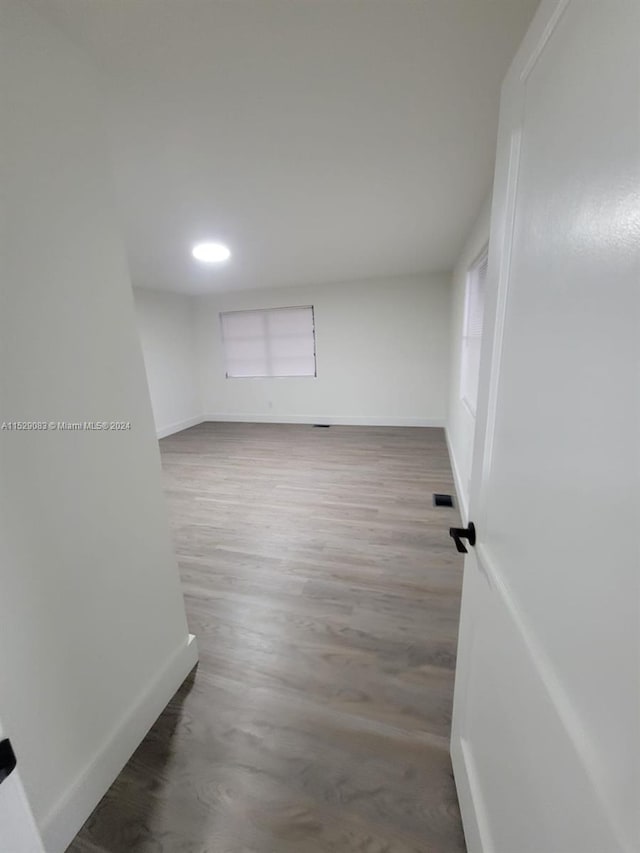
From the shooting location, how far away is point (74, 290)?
1.00 metres

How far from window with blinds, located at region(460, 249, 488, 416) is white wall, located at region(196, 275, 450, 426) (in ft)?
6.17

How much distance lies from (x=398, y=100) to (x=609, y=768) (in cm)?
191

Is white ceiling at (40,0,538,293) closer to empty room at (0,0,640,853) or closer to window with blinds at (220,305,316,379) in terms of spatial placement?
empty room at (0,0,640,853)

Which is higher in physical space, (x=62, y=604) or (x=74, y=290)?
(x=74, y=290)

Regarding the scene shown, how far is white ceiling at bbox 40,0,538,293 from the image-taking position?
94 centimetres

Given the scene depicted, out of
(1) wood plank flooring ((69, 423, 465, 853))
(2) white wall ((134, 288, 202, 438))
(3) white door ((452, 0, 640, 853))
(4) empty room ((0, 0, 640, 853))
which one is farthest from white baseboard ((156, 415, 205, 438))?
(3) white door ((452, 0, 640, 853))

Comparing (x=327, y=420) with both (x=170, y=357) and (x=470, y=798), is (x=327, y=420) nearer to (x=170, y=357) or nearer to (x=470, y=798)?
(x=170, y=357)

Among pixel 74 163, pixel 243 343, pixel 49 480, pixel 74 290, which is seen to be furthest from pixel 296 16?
pixel 243 343

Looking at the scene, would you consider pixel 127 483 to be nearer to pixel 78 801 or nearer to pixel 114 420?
pixel 114 420

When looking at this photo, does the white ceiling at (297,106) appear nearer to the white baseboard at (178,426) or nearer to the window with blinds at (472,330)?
the window with blinds at (472,330)

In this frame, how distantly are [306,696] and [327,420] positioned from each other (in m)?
4.64

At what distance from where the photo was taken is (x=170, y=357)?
558cm

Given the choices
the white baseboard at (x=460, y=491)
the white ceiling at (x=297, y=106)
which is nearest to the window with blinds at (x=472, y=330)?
the white ceiling at (x=297, y=106)

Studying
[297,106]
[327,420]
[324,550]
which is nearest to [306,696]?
[324,550]
